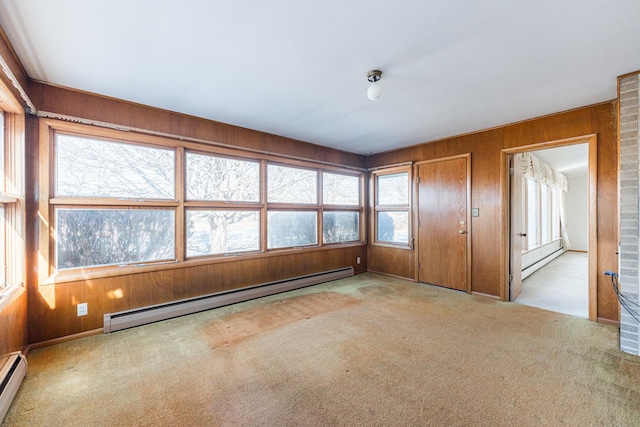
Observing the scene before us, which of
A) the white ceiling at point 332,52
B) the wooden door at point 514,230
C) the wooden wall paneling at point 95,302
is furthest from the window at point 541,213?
the wooden wall paneling at point 95,302

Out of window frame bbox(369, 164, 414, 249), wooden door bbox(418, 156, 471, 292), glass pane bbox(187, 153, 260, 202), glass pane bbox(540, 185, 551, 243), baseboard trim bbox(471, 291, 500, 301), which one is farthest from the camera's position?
glass pane bbox(540, 185, 551, 243)

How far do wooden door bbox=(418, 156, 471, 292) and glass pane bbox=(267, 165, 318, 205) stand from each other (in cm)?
185

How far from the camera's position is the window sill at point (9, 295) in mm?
1912

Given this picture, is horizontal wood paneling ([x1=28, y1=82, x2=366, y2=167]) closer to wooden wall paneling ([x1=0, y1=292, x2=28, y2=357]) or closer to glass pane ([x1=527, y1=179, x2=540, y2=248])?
wooden wall paneling ([x1=0, y1=292, x2=28, y2=357])

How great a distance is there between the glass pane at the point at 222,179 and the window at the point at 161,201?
0.01 metres

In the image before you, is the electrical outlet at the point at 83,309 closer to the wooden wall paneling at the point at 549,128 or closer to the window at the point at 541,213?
the wooden wall paneling at the point at 549,128

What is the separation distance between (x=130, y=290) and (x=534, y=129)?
16.9ft

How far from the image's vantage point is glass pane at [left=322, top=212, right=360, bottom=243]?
5.00m

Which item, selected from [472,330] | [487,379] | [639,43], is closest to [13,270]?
[487,379]

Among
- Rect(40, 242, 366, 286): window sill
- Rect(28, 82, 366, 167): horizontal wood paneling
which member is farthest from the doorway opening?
Rect(40, 242, 366, 286): window sill

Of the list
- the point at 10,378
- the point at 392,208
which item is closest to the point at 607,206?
the point at 392,208

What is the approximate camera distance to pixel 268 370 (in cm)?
214

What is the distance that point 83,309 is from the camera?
2713 mm

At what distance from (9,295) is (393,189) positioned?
196 inches
